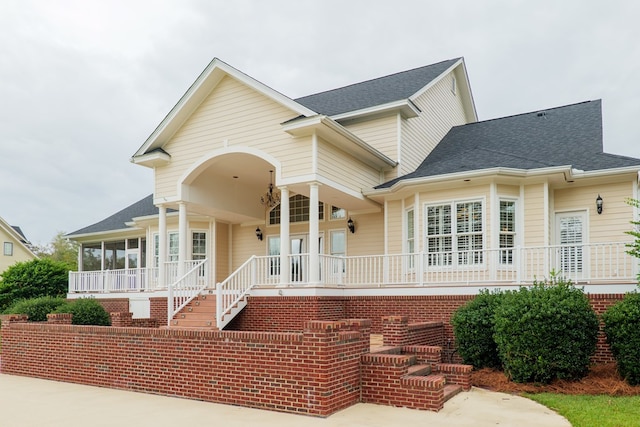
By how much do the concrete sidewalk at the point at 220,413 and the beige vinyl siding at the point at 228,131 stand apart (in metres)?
6.80

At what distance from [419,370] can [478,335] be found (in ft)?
6.03

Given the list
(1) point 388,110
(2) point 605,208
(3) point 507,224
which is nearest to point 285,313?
(3) point 507,224

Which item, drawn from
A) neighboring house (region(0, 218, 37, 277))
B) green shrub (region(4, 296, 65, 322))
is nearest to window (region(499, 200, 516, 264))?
green shrub (region(4, 296, 65, 322))

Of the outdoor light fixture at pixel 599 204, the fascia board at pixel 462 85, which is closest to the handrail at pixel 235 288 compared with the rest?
the fascia board at pixel 462 85

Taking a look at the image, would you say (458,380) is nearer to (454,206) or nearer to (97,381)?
(454,206)

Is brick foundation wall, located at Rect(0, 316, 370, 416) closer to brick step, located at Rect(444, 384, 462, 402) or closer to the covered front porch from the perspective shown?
brick step, located at Rect(444, 384, 462, 402)

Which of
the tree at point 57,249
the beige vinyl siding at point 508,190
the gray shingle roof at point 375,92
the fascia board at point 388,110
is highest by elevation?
the gray shingle roof at point 375,92

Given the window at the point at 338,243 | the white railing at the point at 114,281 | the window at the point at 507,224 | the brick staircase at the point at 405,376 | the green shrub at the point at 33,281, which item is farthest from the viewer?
the green shrub at the point at 33,281

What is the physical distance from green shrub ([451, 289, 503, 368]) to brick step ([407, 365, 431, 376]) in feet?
4.35

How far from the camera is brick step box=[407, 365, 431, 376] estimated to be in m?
8.30

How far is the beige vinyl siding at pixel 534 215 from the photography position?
12695 mm

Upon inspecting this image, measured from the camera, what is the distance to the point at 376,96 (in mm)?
17250

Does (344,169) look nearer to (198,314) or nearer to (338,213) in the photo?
(338,213)

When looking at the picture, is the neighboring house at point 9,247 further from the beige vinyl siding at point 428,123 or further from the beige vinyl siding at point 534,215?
the beige vinyl siding at point 534,215
